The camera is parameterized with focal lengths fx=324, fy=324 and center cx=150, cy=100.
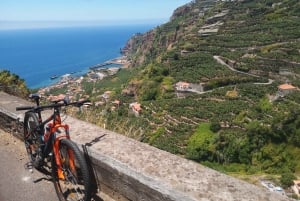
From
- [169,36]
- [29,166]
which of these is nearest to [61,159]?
[29,166]

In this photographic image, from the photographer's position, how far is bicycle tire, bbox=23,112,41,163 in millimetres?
3385

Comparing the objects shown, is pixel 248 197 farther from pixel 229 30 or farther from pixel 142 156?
pixel 229 30

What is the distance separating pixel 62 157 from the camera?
112 inches

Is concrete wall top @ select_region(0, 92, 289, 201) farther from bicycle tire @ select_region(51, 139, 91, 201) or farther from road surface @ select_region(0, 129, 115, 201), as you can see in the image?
road surface @ select_region(0, 129, 115, 201)

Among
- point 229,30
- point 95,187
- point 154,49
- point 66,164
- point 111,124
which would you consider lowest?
point 154,49

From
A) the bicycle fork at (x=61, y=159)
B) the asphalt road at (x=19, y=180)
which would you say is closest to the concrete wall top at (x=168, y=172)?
the bicycle fork at (x=61, y=159)

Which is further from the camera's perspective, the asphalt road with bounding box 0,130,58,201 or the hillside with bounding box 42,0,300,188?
the hillside with bounding box 42,0,300,188

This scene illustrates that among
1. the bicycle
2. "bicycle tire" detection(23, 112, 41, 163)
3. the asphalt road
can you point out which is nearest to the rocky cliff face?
the asphalt road

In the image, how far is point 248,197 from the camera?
2064 mm

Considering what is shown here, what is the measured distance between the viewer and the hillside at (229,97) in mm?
24406

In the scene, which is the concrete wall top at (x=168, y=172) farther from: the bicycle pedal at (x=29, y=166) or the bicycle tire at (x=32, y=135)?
the bicycle pedal at (x=29, y=166)

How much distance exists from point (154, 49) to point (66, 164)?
82.2 meters

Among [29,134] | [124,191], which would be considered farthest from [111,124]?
[124,191]

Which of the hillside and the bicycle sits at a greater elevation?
the bicycle
